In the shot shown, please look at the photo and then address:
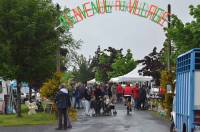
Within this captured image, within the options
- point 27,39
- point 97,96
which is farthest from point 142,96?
point 27,39

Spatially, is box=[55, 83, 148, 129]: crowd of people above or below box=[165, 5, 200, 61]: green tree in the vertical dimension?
below

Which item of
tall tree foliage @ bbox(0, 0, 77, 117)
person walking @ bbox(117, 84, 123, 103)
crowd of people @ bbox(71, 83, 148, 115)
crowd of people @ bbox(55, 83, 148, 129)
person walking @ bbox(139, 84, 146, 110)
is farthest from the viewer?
person walking @ bbox(117, 84, 123, 103)

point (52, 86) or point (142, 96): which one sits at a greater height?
point (52, 86)

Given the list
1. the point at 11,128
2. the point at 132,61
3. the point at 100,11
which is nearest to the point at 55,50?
the point at 11,128

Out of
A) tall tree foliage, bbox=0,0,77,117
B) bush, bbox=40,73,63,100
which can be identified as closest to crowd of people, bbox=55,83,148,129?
bush, bbox=40,73,63,100

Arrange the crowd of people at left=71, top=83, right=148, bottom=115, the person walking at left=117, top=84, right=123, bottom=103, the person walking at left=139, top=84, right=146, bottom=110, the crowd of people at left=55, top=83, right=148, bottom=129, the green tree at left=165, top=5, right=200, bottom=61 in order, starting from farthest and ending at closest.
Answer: the person walking at left=117, top=84, right=123, bottom=103 < the person walking at left=139, top=84, right=146, bottom=110 < the crowd of people at left=71, top=83, right=148, bottom=115 < the green tree at left=165, top=5, right=200, bottom=61 < the crowd of people at left=55, top=83, right=148, bottom=129

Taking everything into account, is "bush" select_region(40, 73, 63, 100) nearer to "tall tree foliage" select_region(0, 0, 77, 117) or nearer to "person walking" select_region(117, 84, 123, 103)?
"tall tree foliage" select_region(0, 0, 77, 117)

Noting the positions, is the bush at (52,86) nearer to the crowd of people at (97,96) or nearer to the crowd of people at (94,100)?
the crowd of people at (94,100)

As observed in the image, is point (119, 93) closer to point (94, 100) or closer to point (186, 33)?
point (94, 100)

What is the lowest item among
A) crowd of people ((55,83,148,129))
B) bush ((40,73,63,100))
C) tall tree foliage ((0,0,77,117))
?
crowd of people ((55,83,148,129))

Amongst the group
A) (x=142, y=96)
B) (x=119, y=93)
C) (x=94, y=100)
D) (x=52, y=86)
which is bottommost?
(x=94, y=100)

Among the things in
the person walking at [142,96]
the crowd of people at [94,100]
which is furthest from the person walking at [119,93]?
the person walking at [142,96]

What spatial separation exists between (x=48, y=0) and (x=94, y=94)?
568cm

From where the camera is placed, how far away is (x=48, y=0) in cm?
3588
